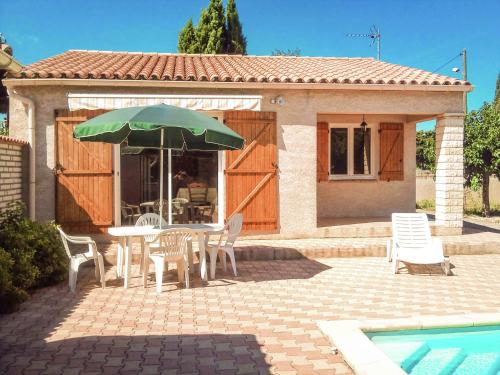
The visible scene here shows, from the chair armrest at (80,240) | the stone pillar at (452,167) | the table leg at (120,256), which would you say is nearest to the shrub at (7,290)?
the chair armrest at (80,240)

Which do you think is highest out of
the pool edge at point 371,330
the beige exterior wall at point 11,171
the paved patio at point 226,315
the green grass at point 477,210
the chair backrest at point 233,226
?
the beige exterior wall at point 11,171

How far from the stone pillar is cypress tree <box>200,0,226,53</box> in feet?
66.5

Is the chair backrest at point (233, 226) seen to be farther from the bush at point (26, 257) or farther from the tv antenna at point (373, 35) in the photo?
the tv antenna at point (373, 35)

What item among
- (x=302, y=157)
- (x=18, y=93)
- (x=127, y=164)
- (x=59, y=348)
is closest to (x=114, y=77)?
(x=18, y=93)

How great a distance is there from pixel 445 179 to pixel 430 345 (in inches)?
276

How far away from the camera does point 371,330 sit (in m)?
5.03

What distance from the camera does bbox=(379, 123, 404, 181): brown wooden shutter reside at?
13.6 metres

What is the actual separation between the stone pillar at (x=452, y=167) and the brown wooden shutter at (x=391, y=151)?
2.26 metres

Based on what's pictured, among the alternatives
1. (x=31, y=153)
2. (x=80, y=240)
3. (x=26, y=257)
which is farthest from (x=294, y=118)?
(x=26, y=257)

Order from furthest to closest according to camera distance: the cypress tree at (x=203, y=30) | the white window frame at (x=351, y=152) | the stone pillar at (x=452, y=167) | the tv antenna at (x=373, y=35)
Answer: the cypress tree at (x=203, y=30) < the tv antenna at (x=373, y=35) < the white window frame at (x=351, y=152) < the stone pillar at (x=452, y=167)

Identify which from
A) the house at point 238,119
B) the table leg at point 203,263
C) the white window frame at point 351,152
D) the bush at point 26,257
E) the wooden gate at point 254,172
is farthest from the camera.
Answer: the white window frame at point 351,152

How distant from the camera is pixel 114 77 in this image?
10.1 metres

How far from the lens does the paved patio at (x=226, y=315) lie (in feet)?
14.3

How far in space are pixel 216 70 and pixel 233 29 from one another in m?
19.6
